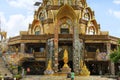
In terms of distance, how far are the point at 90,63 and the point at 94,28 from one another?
254 inches

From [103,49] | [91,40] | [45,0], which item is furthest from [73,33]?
[45,0]

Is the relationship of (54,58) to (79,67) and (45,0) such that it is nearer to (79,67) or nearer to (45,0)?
(79,67)

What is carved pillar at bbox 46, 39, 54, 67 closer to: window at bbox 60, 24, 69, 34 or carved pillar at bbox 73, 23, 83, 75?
window at bbox 60, 24, 69, 34

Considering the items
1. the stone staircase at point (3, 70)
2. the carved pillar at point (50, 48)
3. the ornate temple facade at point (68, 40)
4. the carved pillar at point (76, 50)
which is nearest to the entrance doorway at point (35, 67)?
the ornate temple facade at point (68, 40)

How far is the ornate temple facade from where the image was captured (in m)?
45.7

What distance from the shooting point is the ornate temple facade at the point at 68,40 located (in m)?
45.7

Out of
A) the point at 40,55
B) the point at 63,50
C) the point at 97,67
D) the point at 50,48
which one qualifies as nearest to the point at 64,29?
the point at 63,50

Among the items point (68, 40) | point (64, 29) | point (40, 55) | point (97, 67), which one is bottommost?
point (97, 67)

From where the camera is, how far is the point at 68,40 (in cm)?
4562

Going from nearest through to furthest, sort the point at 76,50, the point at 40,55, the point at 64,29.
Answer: the point at 76,50
the point at 40,55
the point at 64,29

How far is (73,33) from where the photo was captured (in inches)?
1813

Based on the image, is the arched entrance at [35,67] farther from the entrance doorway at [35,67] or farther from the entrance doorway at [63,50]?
the entrance doorway at [63,50]

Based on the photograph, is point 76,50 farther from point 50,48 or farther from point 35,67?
point 35,67

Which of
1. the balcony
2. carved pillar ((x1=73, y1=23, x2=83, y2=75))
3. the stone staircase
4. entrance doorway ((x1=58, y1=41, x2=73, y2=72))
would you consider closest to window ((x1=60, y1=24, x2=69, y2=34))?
entrance doorway ((x1=58, y1=41, x2=73, y2=72))
